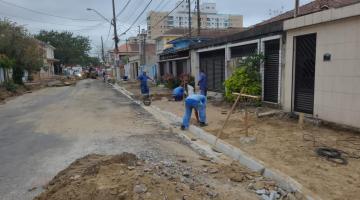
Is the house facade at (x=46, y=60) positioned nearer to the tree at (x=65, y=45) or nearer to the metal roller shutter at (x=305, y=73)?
the tree at (x=65, y=45)

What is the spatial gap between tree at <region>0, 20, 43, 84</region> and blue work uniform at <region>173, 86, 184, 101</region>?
729 inches

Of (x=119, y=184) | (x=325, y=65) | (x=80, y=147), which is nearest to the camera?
(x=119, y=184)

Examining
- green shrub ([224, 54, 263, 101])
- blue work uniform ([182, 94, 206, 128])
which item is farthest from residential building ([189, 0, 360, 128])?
blue work uniform ([182, 94, 206, 128])

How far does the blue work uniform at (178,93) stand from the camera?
1450 centimetres

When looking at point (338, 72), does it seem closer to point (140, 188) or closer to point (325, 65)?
point (325, 65)

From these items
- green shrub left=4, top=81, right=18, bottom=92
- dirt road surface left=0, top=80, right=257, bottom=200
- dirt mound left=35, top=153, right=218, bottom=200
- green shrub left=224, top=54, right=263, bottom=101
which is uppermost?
green shrub left=224, top=54, right=263, bottom=101

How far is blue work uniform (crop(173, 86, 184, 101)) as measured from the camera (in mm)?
14496

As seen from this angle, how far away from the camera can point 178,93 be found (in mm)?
14852

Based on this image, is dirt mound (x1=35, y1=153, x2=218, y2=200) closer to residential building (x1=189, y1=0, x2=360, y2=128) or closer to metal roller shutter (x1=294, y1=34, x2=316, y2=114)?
residential building (x1=189, y1=0, x2=360, y2=128)

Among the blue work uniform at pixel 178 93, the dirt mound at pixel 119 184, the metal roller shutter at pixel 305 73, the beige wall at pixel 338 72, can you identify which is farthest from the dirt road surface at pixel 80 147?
the metal roller shutter at pixel 305 73

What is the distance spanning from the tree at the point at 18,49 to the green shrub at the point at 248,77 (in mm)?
21889

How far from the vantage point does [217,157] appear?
20.8ft

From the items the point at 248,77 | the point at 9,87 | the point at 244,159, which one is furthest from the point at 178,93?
the point at 9,87

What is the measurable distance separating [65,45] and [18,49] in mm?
43682
